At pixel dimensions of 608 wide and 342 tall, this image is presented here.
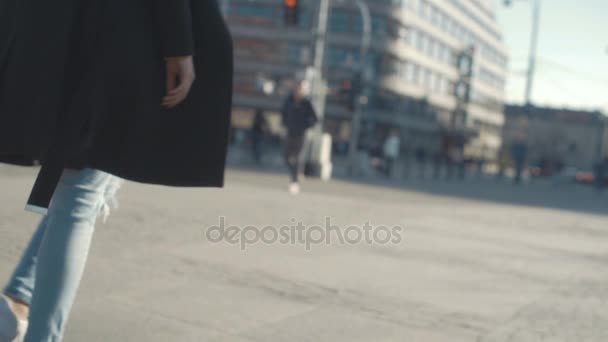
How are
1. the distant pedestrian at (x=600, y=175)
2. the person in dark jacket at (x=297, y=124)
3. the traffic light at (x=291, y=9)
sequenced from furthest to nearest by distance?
the distant pedestrian at (x=600, y=175)
the traffic light at (x=291, y=9)
the person in dark jacket at (x=297, y=124)

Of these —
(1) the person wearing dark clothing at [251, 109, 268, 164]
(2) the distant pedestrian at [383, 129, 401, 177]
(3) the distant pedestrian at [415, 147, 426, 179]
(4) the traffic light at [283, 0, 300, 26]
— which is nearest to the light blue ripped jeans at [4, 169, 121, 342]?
(4) the traffic light at [283, 0, 300, 26]

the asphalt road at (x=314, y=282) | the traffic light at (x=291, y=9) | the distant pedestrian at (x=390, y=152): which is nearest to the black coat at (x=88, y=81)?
the asphalt road at (x=314, y=282)

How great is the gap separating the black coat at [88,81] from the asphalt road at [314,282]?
2.75ft

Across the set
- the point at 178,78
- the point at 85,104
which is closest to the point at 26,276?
the point at 85,104

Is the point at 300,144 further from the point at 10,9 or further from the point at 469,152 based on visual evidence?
the point at 469,152

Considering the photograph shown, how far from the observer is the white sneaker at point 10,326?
2.20 metres

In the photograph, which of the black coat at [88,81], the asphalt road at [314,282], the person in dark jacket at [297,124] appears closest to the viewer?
the black coat at [88,81]

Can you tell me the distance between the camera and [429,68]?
68562 mm

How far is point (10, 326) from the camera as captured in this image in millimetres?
2205

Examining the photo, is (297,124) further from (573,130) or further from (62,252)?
(573,130)

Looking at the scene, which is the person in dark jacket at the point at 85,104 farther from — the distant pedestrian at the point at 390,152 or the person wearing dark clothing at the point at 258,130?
the distant pedestrian at the point at 390,152

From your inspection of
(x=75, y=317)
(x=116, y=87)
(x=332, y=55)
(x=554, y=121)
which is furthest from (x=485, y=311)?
(x=554, y=121)

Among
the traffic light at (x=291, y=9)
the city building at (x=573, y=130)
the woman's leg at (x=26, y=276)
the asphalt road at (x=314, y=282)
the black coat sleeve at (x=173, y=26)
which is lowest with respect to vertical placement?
the asphalt road at (x=314, y=282)

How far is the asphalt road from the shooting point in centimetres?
294
